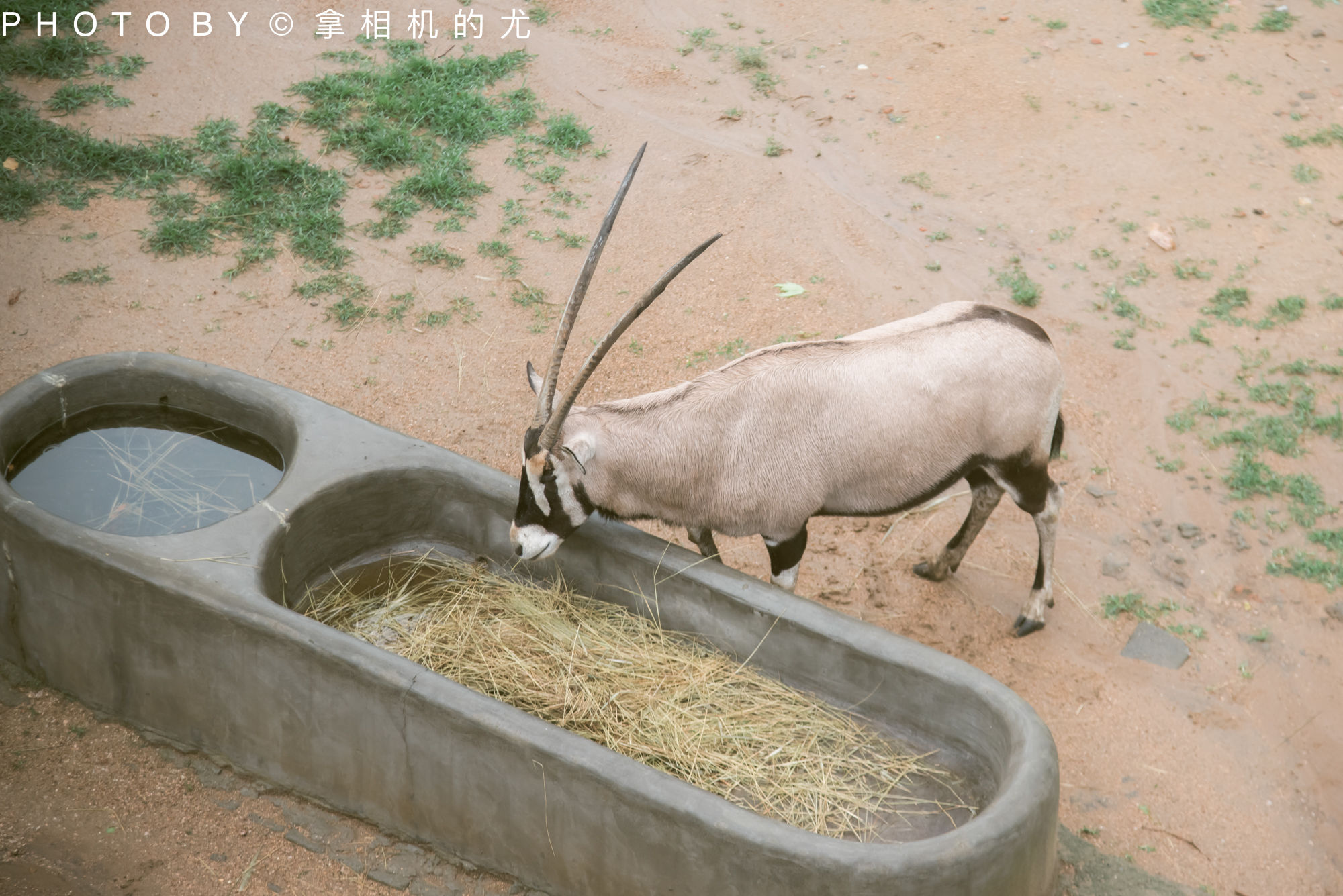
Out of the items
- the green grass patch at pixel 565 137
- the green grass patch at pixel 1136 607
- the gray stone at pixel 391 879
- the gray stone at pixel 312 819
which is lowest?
the gray stone at pixel 391 879

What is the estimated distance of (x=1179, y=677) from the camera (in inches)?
215

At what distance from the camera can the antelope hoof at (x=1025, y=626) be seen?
5723 mm

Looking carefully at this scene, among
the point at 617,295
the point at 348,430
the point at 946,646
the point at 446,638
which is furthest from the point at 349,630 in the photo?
the point at 617,295

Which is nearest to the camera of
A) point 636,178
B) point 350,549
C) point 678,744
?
point 678,744

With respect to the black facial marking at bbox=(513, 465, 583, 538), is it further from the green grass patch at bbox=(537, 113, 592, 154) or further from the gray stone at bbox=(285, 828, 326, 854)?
the green grass patch at bbox=(537, 113, 592, 154)

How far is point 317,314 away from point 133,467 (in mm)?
2428

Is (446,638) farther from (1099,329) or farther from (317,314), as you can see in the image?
(1099,329)

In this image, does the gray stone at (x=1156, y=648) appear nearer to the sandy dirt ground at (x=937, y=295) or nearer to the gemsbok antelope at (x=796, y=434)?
the sandy dirt ground at (x=937, y=295)

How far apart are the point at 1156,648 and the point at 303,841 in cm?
415

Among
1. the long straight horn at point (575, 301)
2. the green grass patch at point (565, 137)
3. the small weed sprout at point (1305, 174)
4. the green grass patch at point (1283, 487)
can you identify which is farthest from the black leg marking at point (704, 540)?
the small weed sprout at point (1305, 174)

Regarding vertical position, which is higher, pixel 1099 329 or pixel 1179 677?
pixel 1099 329

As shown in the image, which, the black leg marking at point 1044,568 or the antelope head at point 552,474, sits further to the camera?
the black leg marking at point 1044,568

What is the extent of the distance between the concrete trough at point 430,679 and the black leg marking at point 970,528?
4.77ft

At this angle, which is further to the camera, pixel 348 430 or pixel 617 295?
pixel 617 295
